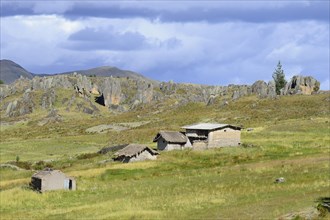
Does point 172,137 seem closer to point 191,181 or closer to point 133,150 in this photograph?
point 133,150

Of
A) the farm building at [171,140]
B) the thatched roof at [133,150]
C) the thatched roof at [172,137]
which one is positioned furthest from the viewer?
the farm building at [171,140]

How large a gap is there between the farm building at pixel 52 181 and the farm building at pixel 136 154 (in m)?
18.5

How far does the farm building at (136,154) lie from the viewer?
79.4 metres

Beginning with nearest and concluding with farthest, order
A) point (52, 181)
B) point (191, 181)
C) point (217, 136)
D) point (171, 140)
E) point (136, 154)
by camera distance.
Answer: point (191, 181), point (52, 181), point (136, 154), point (171, 140), point (217, 136)

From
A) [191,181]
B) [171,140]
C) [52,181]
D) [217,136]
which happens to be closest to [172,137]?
[171,140]

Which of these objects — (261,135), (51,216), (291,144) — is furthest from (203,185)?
(261,135)

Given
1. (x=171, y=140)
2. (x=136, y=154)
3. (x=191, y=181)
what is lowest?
(x=191, y=181)

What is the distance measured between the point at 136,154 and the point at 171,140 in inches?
519

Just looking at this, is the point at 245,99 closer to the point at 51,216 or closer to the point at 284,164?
the point at 284,164

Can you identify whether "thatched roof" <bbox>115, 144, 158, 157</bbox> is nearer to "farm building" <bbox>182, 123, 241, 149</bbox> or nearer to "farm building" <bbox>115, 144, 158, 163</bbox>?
"farm building" <bbox>115, 144, 158, 163</bbox>

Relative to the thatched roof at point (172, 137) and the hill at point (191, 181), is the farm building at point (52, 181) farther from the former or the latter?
the thatched roof at point (172, 137)

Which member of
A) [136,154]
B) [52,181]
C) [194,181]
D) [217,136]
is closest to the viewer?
[194,181]

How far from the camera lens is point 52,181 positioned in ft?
203

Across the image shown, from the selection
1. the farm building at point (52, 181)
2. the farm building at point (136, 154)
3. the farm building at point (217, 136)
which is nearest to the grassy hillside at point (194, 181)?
the farm building at point (52, 181)
